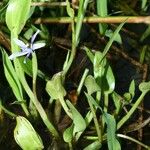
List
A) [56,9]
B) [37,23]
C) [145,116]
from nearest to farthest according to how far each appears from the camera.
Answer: [145,116], [37,23], [56,9]

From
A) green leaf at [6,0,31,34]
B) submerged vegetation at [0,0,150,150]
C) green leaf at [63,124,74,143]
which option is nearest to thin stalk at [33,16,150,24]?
submerged vegetation at [0,0,150,150]

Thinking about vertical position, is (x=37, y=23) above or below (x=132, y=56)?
above

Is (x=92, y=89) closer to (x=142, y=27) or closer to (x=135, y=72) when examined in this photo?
(x=135, y=72)

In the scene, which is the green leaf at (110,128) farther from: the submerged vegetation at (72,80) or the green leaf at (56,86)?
the green leaf at (56,86)

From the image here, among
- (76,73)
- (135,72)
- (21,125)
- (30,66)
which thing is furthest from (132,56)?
(21,125)

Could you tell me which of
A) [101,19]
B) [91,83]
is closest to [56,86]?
[91,83]

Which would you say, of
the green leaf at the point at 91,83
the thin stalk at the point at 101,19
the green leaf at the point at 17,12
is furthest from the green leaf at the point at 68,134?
the thin stalk at the point at 101,19

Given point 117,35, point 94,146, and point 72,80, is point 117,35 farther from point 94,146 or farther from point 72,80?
point 94,146

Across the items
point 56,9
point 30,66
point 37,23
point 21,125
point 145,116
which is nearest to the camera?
point 21,125
